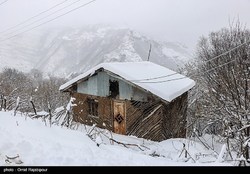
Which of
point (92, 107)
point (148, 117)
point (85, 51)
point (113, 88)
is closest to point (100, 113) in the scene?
point (92, 107)

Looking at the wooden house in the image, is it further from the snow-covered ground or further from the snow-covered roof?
the snow-covered ground

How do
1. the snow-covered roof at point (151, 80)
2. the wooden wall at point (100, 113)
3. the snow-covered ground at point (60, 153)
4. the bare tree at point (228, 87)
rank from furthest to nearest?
the wooden wall at point (100, 113) → the snow-covered roof at point (151, 80) → the bare tree at point (228, 87) → the snow-covered ground at point (60, 153)

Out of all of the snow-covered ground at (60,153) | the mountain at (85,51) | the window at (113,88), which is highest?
the mountain at (85,51)

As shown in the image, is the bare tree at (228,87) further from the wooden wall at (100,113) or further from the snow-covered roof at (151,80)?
the wooden wall at (100,113)

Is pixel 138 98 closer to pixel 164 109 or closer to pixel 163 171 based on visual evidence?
pixel 164 109

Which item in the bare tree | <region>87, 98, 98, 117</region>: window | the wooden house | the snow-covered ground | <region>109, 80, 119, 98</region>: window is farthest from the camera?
<region>87, 98, 98, 117</region>: window

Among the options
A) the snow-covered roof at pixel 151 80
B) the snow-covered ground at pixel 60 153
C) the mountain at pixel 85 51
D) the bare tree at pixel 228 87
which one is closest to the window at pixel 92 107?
the snow-covered roof at pixel 151 80

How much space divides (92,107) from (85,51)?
481 ft

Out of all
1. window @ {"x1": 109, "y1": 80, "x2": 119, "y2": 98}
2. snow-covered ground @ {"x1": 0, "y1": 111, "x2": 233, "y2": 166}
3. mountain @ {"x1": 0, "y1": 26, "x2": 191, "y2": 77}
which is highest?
mountain @ {"x1": 0, "y1": 26, "x2": 191, "y2": 77}

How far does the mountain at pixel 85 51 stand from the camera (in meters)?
140

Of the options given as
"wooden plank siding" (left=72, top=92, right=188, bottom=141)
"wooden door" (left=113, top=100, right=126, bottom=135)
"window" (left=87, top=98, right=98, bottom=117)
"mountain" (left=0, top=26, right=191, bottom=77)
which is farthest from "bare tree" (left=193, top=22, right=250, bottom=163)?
"mountain" (left=0, top=26, right=191, bottom=77)

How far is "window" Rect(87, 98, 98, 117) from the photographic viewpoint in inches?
715

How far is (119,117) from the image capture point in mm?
17016

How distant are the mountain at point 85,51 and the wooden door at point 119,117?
111m
